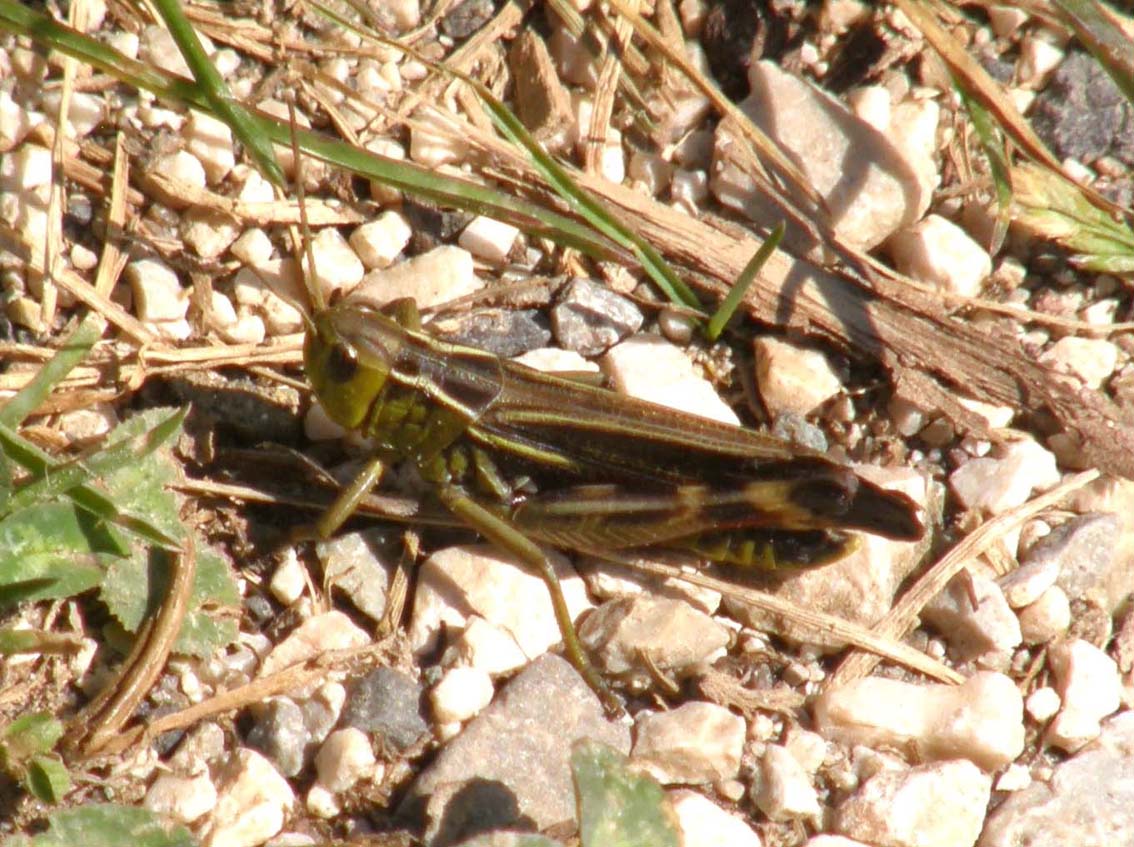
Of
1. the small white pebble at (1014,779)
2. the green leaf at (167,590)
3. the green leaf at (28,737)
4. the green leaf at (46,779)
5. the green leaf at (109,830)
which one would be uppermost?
the green leaf at (167,590)

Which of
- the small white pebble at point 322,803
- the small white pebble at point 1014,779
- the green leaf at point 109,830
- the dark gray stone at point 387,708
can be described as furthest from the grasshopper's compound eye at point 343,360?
the small white pebble at point 1014,779

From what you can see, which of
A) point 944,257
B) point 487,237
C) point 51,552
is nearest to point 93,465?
point 51,552

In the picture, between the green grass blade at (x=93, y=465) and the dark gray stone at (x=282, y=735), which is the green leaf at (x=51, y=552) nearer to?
the green grass blade at (x=93, y=465)

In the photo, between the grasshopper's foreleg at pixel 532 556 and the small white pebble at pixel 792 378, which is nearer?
the grasshopper's foreleg at pixel 532 556

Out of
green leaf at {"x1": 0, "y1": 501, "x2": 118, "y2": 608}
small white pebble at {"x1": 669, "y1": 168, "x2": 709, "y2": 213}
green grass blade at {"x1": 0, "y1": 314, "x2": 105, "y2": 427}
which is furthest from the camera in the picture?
small white pebble at {"x1": 669, "y1": 168, "x2": 709, "y2": 213}

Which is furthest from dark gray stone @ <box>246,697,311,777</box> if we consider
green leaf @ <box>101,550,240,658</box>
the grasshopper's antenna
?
the grasshopper's antenna

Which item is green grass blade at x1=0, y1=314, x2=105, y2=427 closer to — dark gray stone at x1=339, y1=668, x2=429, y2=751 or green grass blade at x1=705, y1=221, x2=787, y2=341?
dark gray stone at x1=339, y1=668, x2=429, y2=751

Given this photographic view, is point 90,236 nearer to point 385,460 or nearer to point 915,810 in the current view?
point 385,460

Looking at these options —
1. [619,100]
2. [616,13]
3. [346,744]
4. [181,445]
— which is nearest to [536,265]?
[619,100]
